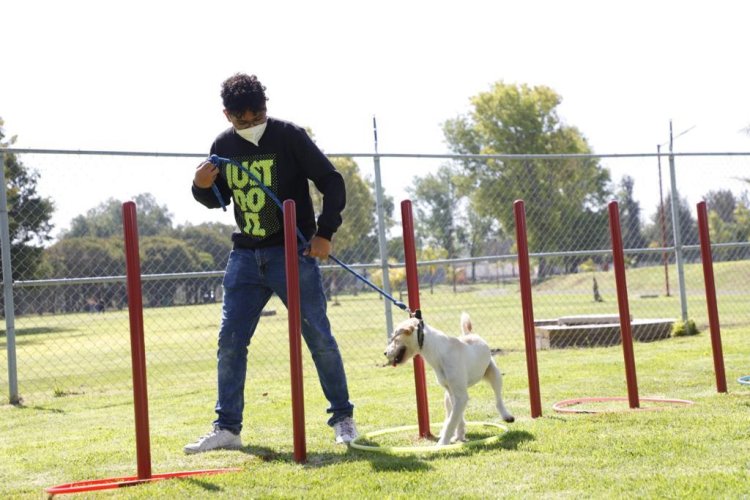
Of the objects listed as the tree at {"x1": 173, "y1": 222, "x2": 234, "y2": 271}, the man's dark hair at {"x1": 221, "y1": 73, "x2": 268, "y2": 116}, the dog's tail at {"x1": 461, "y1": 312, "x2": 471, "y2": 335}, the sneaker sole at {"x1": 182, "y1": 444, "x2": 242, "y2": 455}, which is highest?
the man's dark hair at {"x1": 221, "y1": 73, "x2": 268, "y2": 116}

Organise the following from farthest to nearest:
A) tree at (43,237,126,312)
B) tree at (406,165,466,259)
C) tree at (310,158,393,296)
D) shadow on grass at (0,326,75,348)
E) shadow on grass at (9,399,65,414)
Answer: tree at (406,165,466,259)
tree at (310,158,393,296)
tree at (43,237,126,312)
shadow on grass at (0,326,75,348)
shadow on grass at (9,399,65,414)

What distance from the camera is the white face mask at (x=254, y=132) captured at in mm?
4980

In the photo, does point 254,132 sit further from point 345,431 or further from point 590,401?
point 590,401

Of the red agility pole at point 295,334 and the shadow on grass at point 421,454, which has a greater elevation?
the red agility pole at point 295,334

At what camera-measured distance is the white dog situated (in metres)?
4.70

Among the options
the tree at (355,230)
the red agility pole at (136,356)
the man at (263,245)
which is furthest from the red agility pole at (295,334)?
the tree at (355,230)

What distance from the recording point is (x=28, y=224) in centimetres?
907

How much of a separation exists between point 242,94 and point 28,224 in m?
5.27

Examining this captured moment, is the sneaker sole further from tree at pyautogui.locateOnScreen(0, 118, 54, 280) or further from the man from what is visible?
tree at pyautogui.locateOnScreen(0, 118, 54, 280)

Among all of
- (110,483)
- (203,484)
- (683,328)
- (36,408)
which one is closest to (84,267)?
(36,408)

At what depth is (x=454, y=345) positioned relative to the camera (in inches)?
193

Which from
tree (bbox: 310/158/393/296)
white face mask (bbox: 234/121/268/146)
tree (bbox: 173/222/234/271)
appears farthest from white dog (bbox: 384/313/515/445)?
tree (bbox: 310/158/393/296)

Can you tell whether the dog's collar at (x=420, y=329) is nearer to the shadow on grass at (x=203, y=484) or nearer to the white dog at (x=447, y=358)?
the white dog at (x=447, y=358)

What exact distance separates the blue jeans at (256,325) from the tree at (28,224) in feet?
14.8
